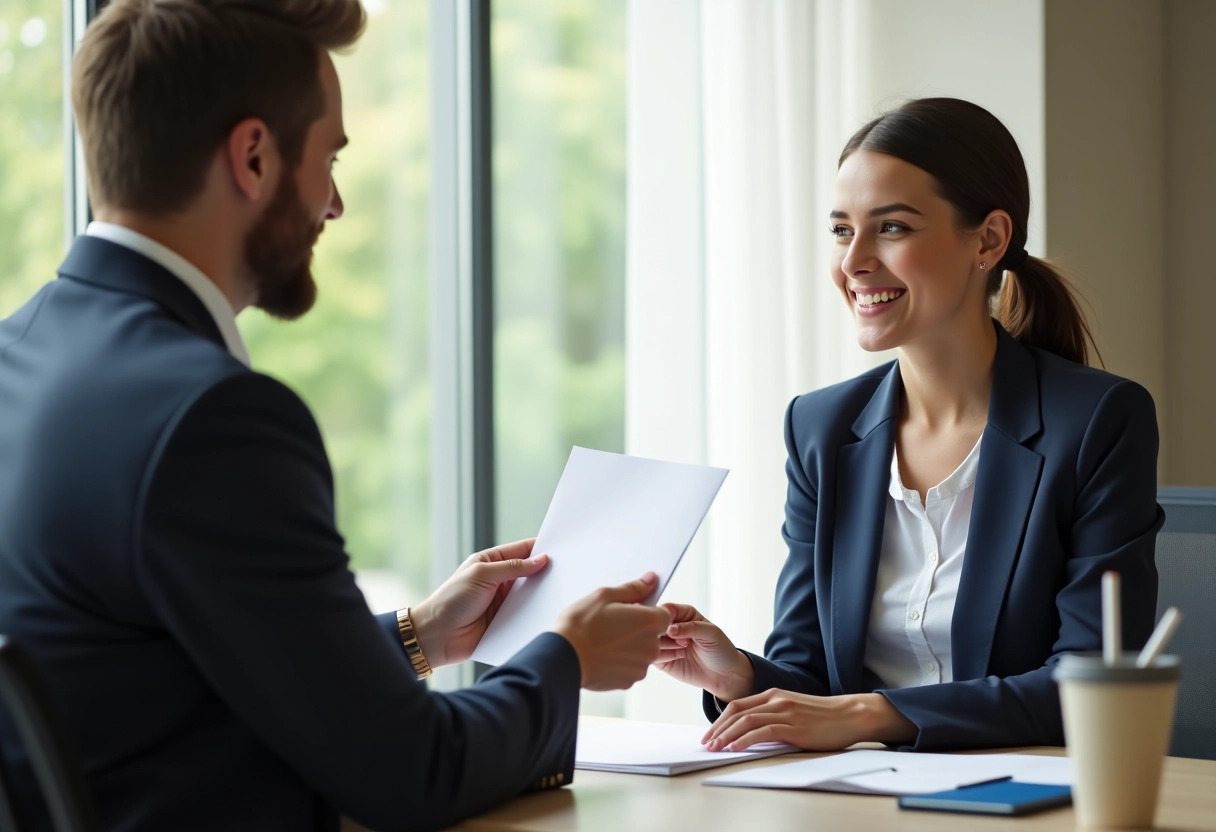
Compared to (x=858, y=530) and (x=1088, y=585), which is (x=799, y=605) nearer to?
(x=858, y=530)

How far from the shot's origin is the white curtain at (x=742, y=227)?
3.48 m

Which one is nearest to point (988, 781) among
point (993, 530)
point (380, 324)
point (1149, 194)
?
point (993, 530)

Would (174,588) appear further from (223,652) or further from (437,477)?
(437,477)

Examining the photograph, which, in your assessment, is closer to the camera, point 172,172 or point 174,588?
point 174,588

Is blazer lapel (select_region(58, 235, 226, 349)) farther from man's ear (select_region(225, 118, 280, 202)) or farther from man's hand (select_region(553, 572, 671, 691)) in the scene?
man's hand (select_region(553, 572, 671, 691))

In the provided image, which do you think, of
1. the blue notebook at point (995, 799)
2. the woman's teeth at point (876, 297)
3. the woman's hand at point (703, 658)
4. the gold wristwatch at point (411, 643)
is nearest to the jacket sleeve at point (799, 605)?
the woman's hand at point (703, 658)

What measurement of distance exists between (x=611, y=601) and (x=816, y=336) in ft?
7.74

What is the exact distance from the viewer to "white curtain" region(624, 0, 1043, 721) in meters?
3.48

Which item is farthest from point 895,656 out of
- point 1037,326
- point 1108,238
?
point 1108,238

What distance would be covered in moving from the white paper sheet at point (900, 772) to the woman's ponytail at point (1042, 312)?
83 centimetres

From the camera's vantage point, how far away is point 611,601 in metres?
1.34

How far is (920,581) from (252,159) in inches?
44.5

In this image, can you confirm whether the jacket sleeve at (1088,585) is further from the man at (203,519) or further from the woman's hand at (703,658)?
the man at (203,519)

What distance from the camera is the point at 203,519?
3.36 feet
